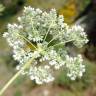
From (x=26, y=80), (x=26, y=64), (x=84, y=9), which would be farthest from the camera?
(x=84, y=9)

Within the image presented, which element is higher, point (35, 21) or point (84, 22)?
point (84, 22)

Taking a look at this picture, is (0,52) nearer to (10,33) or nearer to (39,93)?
(39,93)

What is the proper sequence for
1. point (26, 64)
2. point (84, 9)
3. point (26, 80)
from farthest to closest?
1. point (84, 9)
2. point (26, 80)
3. point (26, 64)

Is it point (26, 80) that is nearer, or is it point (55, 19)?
point (55, 19)

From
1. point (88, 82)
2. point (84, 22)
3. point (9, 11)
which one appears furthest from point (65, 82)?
point (9, 11)

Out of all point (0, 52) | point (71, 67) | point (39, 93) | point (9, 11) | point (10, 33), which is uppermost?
point (9, 11)
